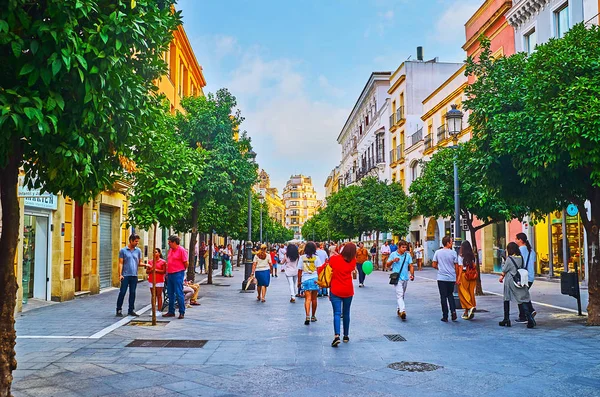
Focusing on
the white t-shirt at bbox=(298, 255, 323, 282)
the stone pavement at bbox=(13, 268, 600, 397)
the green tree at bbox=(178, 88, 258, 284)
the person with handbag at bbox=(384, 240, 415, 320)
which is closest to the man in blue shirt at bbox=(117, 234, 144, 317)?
the stone pavement at bbox=(13, 268, 600, 397)

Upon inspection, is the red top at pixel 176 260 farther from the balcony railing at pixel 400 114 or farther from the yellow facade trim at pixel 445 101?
the balcony railing at pixel 400 114

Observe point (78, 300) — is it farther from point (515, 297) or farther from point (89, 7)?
point (89, 7)

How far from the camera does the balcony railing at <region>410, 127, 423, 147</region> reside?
45.0 metres

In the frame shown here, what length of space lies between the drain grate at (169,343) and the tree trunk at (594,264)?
752cm

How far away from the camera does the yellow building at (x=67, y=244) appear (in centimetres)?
1528

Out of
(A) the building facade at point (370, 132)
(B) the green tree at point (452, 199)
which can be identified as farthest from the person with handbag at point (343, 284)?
(A) the building facade at point (370, 132)

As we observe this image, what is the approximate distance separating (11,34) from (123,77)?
4.12ft

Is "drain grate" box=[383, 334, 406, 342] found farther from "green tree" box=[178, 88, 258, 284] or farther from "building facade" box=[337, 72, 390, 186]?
"building facade" box=[337, 72, 390, 186]

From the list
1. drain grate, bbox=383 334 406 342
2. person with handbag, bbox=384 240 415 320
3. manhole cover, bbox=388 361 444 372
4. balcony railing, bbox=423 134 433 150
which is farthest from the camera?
balcony railing, bbox=423 134 433 150

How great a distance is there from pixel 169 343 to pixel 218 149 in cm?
1163

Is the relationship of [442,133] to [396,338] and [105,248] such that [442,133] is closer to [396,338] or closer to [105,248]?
[105,248]

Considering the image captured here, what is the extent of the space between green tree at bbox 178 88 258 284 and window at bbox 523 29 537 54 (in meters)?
13.3

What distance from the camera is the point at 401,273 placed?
43.6ft

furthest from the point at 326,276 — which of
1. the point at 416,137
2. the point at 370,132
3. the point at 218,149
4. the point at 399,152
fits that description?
the point at 370,132
